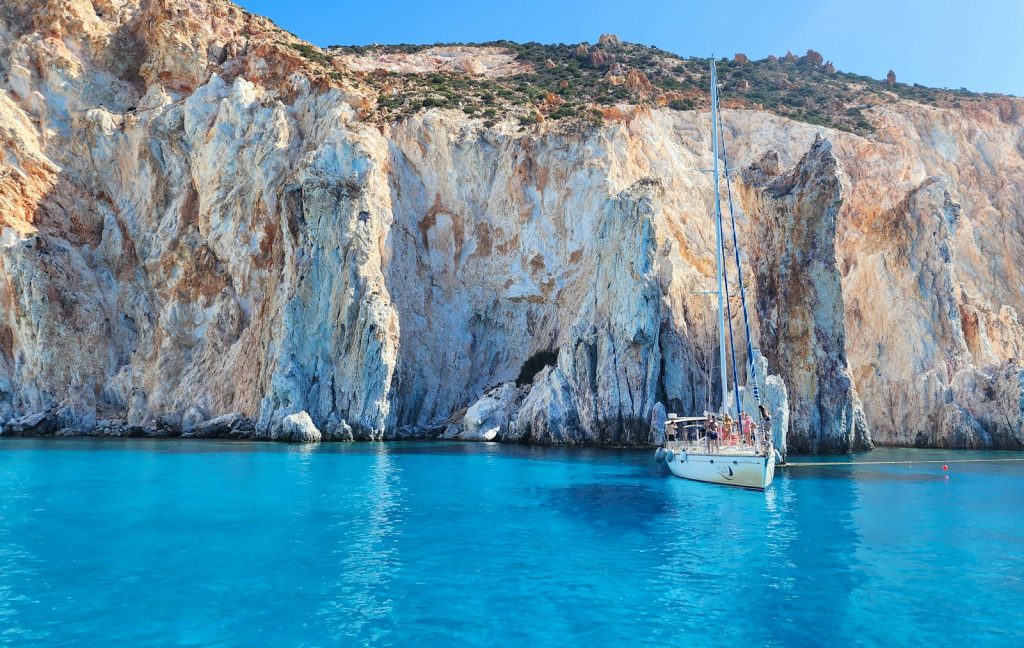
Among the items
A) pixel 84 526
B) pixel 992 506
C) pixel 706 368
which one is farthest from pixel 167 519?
pixel 706 368

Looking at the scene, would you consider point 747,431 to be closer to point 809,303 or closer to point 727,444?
point 727,444

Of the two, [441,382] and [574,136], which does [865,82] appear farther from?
[441,382]

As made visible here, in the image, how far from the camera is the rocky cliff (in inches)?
1656

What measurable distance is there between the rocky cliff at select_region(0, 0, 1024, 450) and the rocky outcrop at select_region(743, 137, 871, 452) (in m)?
0.14

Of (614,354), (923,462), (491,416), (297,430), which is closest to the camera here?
(923,462)

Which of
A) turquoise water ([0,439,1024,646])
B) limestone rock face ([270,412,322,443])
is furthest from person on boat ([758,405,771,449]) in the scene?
limestone rock face ([270,412,322,443])

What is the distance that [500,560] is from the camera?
46.4 ft

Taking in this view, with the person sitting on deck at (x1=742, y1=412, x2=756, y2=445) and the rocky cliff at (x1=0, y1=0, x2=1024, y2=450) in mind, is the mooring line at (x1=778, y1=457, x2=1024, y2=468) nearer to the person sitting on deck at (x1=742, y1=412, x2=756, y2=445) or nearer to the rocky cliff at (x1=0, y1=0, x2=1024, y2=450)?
the rocky cliff at (x1=0, y1=0, x2=1024, y2=450)

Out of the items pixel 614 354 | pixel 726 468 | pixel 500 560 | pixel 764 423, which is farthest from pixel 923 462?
pixel 500 560

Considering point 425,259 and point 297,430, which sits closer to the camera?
point 297,430

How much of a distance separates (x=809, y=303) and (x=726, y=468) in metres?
17.0

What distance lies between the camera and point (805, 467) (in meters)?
30.9

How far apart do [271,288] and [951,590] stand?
44.6 metres

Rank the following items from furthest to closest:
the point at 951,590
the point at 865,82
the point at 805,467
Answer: the point at 865,82, the point at 805,467, the point at 951,590
